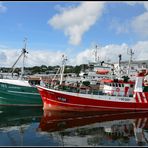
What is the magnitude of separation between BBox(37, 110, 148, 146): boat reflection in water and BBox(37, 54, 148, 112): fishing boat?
1.64 m

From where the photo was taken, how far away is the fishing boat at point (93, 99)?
29.2 metres

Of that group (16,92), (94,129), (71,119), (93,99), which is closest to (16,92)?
(16,92)

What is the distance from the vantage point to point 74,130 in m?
20.2

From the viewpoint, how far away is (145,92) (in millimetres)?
30625

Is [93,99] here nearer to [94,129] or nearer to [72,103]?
[72,103]

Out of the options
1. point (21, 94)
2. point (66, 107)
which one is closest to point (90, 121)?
point (66, 107)

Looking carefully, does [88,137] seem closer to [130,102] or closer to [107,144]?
[107,144]

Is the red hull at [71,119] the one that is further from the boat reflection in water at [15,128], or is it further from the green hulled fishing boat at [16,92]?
the green hulled fishing boat at [16,92]

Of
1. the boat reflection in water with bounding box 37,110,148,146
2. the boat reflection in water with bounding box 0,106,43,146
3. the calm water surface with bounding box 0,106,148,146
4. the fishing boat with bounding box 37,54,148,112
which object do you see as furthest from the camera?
the fishing boat with bounding box 37,54,148,112

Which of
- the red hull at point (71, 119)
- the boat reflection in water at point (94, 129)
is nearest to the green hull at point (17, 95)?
the red hull at point (71, 119)

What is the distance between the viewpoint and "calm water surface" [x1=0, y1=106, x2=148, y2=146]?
17125 millimetres

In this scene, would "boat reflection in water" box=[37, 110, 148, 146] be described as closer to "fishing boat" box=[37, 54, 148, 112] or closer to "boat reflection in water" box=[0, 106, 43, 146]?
"boat reflection in water" box=[0, 106, 43, 146]

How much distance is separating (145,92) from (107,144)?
14891 millimetres

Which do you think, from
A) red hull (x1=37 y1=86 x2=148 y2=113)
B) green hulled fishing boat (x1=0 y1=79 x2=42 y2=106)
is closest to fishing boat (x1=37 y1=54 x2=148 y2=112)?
red hull (x1=37 y1=86 x2=148 y2=113)
